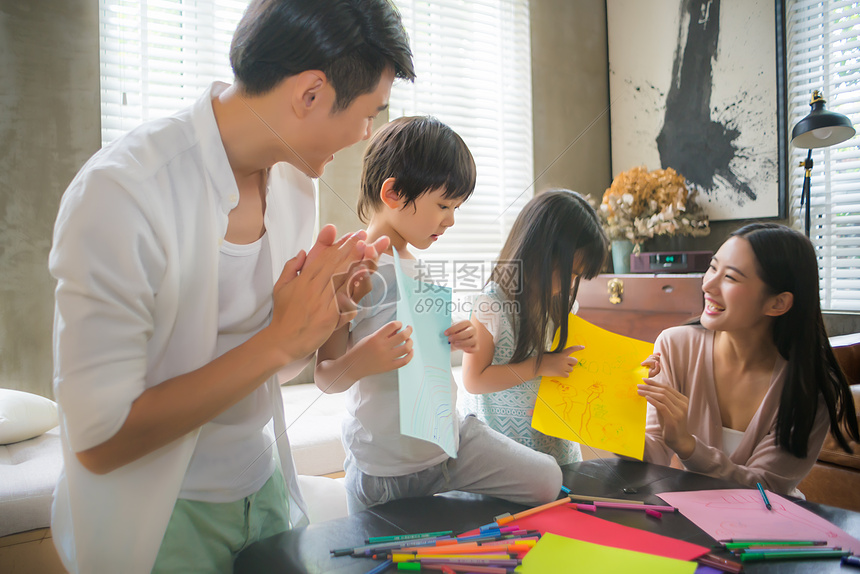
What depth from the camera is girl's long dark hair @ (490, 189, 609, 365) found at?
132 centimetres

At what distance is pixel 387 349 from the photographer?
0.86 meters

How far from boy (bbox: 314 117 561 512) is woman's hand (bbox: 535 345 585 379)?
8.0 inches

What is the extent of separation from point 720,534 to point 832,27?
2.93m

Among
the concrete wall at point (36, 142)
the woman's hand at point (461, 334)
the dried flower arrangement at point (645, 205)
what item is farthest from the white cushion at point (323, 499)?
the dried flower arrangement at point (645, 205)

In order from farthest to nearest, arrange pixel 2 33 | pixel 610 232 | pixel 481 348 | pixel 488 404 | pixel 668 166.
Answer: pixel 668 166, pixel 610 232, pixel 2 33, pixel 488 404, pixel 481 348

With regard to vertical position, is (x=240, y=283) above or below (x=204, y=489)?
above

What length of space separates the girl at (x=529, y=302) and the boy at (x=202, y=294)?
56cm

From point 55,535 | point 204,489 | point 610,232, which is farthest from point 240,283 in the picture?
point 610,232

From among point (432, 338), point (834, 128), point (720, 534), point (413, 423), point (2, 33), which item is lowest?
point (720, 534)

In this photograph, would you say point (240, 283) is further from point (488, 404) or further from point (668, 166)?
point (668, 166)

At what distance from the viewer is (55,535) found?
74 cm

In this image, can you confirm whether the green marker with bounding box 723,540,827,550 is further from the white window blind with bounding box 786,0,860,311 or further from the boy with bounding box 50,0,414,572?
the white window blind with bounding box 786,0,860,311

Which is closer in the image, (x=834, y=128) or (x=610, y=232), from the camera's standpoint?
(x=834, y=128)

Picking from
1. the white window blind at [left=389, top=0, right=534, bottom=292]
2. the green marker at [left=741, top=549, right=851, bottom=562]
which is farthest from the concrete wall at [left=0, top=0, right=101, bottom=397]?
the green marker at [left=741, top=549, right=851, bottom=562]
